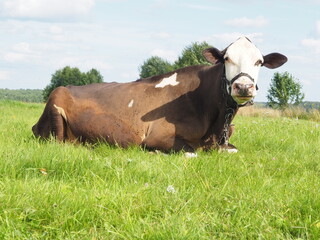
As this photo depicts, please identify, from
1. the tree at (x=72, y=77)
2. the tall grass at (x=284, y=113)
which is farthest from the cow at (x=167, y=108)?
the tree at (x=72, y=77)

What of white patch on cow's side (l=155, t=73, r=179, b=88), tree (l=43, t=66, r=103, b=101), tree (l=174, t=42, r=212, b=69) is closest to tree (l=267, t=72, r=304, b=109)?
tree (l=174, t=42, r=212, b=69)

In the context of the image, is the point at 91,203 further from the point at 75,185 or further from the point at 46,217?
the point at 75,185

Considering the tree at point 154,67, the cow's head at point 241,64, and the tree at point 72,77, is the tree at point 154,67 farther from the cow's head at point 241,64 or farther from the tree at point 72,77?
the cow's head at point 241,64

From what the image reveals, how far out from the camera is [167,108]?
8242 mm

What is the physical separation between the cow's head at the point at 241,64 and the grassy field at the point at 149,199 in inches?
47.1

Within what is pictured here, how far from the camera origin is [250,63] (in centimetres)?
739

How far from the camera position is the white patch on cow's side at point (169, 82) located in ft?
28.0

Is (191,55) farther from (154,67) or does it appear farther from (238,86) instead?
(238,86)

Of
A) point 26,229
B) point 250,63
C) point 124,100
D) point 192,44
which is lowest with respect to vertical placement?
point 26,229

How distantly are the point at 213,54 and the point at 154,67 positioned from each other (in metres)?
87.8

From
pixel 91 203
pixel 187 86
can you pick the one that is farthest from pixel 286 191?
pixel 187 86

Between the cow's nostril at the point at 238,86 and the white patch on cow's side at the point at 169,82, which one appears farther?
the white patch on cow's side at the point at 169,82

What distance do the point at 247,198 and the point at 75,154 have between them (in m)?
2.51

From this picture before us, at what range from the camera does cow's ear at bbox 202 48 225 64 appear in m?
7.77
